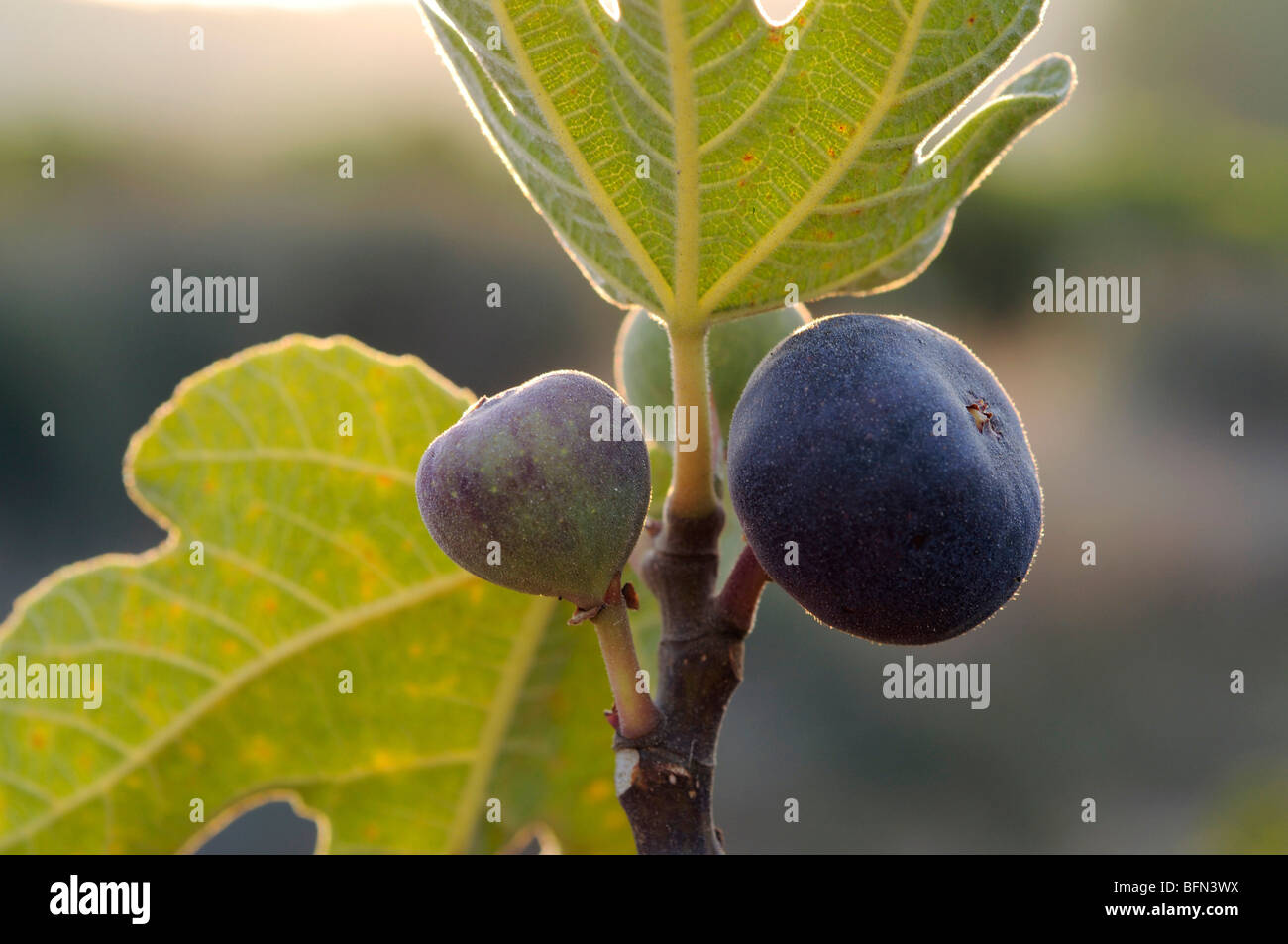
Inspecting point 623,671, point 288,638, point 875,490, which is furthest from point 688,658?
point 288,638

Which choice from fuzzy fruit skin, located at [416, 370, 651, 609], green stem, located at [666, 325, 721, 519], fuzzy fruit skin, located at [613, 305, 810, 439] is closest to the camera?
fuzzy fruit skin, located at [416, 370, 651, 609]

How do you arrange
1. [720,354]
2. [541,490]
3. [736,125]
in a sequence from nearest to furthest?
[541,490], [736,125], [720,354]

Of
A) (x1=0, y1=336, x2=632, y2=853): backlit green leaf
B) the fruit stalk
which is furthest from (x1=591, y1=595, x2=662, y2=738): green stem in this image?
(x1=0, y1=336, x2=632, y2=853): backlit green leaf

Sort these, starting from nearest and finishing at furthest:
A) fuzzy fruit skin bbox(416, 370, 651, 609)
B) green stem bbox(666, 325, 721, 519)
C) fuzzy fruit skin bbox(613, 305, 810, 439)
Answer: fuzzy fruit skin bbox(416, 370, 651, 609) → green stem bbox(666, 325, 721, 519) → fuzzy fruit skin bbox(613, 305, 810, 439)

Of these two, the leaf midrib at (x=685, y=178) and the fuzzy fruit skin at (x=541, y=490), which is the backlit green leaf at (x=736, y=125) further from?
the fuzzy fruit skin at (x=541, y=490)

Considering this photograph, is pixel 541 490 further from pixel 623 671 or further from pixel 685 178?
pixel 685 178

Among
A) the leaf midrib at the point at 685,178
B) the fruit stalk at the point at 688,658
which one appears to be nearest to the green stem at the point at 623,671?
the fruit stalk at the point at 688,658

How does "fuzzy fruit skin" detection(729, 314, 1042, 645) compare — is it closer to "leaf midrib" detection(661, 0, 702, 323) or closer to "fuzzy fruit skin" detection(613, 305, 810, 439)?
"leaf midrib" detection(661, 0, 702, 323)
